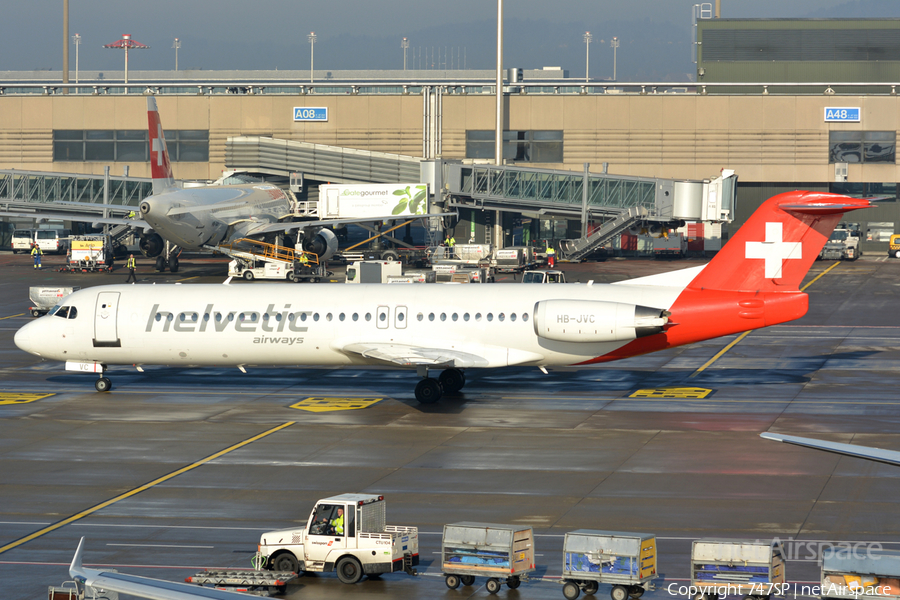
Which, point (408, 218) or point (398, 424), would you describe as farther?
point (408, 218)

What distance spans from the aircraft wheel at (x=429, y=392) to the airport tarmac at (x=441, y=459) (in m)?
0.50

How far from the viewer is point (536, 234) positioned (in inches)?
3907

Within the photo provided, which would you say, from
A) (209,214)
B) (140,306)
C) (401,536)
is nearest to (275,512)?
(401,536)

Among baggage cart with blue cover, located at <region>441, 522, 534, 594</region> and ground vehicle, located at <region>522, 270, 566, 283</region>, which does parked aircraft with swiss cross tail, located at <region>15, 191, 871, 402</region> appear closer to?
baggage cart with blue cover, located at <region>441, 522, 534, 594</region>

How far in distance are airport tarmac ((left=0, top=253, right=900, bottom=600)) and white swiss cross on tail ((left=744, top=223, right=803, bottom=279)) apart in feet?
14.5

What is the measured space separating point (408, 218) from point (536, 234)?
2532cm

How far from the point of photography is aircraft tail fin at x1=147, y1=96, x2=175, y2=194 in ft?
214

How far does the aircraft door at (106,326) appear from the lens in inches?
1401

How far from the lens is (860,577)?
557 inches

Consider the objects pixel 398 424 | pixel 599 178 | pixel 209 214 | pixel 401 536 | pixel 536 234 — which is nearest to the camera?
pixel 401 536

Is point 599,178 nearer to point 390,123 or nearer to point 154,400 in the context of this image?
point 390,123

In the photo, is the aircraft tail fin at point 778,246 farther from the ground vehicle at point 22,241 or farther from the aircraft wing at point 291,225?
the ground vehicle at point 22,241

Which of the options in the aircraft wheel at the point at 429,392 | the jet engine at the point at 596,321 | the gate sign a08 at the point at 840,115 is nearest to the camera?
the jet engine at the point at 596,321

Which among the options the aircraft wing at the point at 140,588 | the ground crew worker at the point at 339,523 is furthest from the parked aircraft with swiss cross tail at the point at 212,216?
the aircraft wing at the point at 140,588
